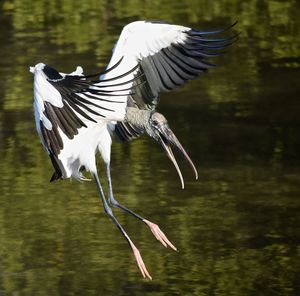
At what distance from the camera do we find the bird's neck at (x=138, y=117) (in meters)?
8.24

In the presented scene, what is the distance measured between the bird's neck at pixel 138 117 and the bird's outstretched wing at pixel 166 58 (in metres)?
0.10

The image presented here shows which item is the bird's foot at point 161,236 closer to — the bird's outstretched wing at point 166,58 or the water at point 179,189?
the water at point 179,189

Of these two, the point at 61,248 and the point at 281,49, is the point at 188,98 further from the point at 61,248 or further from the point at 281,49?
the point at 61,248

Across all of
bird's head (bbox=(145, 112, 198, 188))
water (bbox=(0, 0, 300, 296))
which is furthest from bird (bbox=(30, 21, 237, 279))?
water (bbox=(0, 0, 300, 296))

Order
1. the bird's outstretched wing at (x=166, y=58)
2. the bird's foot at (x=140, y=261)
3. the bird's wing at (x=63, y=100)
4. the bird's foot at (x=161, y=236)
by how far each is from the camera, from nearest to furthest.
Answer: the bird's wing at (x=63, y=100), the bird's foot at (x=140, y=261), the bird's foot at (x=161, y=236), the bird's outstretched wing at (x=166, y=58)

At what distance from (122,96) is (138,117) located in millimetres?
204

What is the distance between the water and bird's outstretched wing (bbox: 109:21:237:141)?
0.85 meters

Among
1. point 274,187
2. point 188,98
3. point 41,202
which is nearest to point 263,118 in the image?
point 188,98

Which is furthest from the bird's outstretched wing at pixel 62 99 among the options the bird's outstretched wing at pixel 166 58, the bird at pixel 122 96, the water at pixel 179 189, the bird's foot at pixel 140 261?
the water at pixel 179 189

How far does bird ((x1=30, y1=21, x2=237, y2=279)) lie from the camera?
739cm

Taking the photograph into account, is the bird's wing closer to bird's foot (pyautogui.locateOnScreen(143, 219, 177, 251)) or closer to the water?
bird's foot (pyautogui.locateOnScreen(143, 219, 177, 251))

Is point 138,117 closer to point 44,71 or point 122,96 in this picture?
point 122,96

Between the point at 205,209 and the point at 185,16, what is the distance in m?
5.79

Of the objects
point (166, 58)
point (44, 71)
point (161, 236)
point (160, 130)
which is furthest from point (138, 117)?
point (44, 71)
